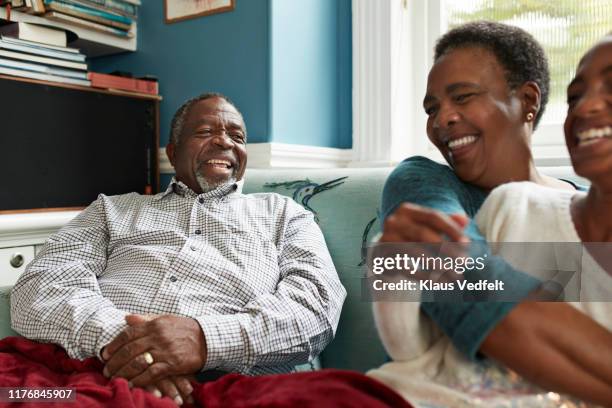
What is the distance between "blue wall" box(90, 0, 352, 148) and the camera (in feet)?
5.29

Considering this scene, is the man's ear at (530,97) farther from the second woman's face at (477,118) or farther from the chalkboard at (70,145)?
the chalkboard at (70,145)

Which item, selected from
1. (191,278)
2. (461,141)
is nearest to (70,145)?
(191,278)

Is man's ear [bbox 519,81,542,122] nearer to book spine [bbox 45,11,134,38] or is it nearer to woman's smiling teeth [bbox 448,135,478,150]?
woman's smiling teeth [bbox 448,135,478,150]

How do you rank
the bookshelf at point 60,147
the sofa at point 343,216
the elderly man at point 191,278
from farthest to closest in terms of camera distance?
the bookshelf at point 60,147
the sofa at point 343,216
the elderly man at point 191,278

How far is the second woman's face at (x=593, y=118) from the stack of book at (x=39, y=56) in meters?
1.40

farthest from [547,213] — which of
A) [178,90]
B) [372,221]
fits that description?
[178,90]

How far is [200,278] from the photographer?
1.07 m

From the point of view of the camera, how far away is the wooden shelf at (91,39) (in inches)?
63.8

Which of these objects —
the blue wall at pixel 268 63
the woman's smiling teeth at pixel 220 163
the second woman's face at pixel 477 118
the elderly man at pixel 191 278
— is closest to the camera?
the second woman's face at pixel 477 118

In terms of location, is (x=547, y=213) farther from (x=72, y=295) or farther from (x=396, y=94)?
(x=396, y=94)

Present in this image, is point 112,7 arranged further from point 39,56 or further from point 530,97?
point 530,97

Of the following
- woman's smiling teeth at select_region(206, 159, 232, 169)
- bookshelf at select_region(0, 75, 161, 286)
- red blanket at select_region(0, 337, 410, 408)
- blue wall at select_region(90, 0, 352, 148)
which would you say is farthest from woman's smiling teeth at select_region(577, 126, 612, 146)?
bookshelf at select_region(0, 75, 161, 286)

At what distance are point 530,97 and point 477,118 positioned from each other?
2.9 inches

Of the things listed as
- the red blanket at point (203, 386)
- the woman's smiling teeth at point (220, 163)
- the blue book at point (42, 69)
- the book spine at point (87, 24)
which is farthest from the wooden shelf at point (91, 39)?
the red blanket at point (203, 386)
